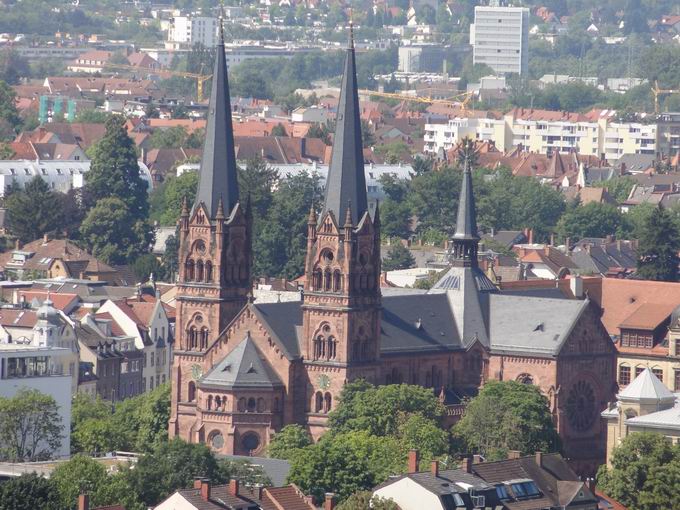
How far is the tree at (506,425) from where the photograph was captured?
125875mm

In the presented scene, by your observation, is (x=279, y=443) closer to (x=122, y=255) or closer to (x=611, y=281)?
(x=611, y=281)

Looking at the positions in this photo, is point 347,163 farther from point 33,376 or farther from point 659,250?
point 659,250

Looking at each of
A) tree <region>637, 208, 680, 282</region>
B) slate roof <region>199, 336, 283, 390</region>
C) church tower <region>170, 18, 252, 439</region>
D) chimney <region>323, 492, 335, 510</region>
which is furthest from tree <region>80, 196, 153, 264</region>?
chimney <region>323, 492, 335, 510</region>

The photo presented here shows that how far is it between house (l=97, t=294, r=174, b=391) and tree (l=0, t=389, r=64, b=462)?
35962 millimetres

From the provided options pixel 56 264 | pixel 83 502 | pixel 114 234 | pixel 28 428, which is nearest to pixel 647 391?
pixel 28 428

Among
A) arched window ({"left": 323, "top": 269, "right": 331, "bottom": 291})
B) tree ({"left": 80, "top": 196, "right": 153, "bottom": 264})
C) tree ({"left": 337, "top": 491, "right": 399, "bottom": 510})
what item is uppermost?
arched window ({"left": 323, "top": 269, "right": 331, "bottom": 291})

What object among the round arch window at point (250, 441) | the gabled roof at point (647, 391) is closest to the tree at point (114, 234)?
the round arch window at point (250, 441)

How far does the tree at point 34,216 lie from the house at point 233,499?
9343cm

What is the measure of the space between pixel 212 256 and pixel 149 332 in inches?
1092

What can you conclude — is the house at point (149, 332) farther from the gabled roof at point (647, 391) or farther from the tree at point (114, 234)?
the gabled roof at point (647, 391)

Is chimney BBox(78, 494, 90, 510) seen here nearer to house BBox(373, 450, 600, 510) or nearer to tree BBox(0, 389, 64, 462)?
house BBox(373, 450, 600, 510)

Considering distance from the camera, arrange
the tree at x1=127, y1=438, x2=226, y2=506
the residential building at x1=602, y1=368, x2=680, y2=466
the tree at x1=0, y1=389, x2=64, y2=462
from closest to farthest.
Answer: the tree at x1=127, y1=438, x2=226, y2=506 < the tree at x1=0, y1=389, x2=64, y2=462 < the residential building at x1=602, y1=368, x2=680, y2=466

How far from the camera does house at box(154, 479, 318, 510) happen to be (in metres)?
96.4

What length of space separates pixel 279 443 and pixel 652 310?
93.3 feet
